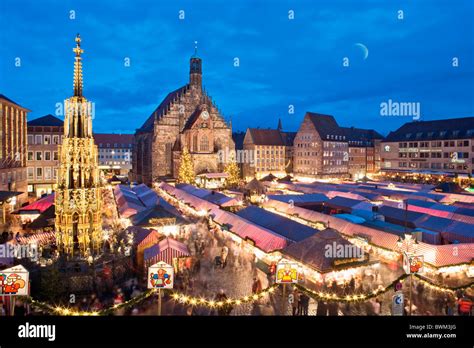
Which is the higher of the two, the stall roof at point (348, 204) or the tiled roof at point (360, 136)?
the tiled roof at point (360, 136)

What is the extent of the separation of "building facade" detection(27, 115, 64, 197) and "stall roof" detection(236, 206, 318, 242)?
105ft

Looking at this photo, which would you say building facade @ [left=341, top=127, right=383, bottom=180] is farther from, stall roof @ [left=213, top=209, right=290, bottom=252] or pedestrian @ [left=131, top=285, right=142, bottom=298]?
pedestrian @ [left=131, top=285, right=142, bottom=298]

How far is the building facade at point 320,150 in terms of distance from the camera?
60.2 m

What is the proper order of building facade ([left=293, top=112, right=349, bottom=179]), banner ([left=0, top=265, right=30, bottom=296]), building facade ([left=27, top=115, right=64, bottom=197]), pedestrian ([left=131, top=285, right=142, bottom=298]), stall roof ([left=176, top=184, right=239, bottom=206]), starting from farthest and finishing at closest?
building facade ([left=293, top=112, right=349, bottom=179]) → building facade ([left=27, top=115, right=64, bottom=197]) → stall roof ([left=176, top=184, right=239, bottom=206]) → pedestrian ([left=131, top=285, right=142, bottom=298]) → banner ([left=0, top=265, right=30, bottom=296])

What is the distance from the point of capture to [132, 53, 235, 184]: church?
171ft

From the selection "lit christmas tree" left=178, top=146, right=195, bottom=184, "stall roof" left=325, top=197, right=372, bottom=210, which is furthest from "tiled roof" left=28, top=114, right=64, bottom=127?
"stall roof" left=325, top=197, right=372, bottom=210

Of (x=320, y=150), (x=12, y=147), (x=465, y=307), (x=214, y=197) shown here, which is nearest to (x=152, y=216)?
(x=214, y=197)

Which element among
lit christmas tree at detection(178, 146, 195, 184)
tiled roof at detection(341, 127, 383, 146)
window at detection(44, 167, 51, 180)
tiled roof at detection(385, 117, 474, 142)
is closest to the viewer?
window at detection(44, 167, 51, 180)

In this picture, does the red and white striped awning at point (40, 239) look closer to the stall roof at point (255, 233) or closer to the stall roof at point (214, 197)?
the stall roof at point (255, 233)

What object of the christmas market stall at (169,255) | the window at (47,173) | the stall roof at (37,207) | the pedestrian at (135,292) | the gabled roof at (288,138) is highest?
the gabled roof at (288,138)

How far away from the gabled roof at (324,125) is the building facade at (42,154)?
4434 centimetres

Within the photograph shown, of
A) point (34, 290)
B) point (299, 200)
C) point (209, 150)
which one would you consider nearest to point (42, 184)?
point (209, 150)

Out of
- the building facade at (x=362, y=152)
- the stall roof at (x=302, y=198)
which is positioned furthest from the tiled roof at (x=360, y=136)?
the stall roof at (x=302, y=198)

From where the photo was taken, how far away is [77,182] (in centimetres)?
1041
